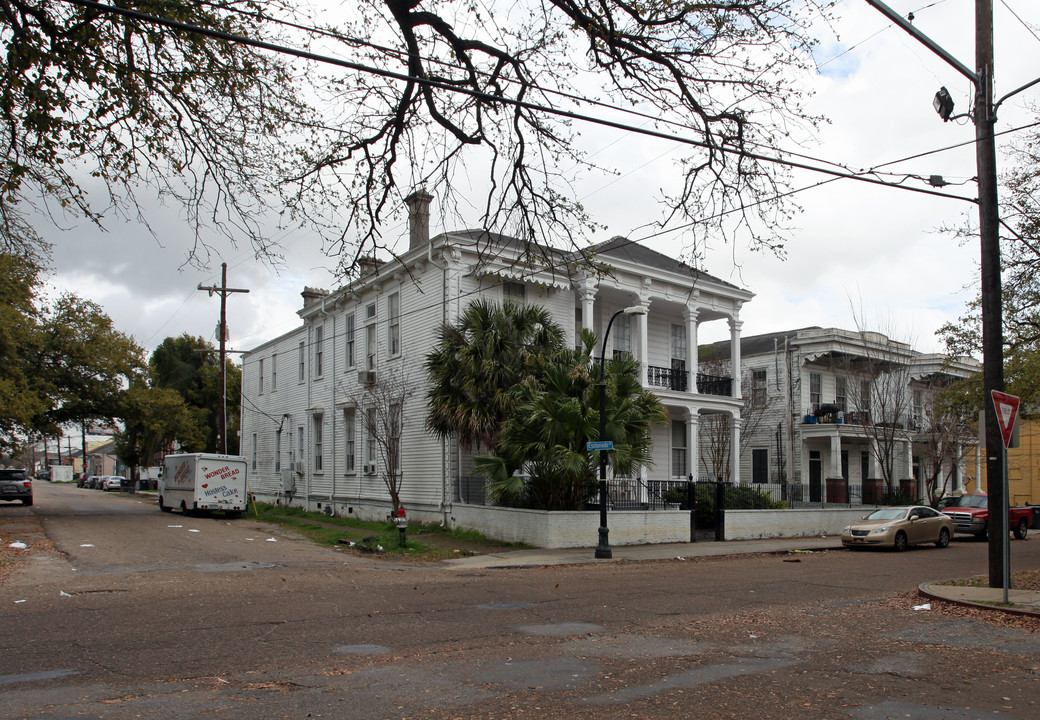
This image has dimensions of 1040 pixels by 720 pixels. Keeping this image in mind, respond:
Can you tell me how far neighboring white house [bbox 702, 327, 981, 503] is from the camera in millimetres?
35250

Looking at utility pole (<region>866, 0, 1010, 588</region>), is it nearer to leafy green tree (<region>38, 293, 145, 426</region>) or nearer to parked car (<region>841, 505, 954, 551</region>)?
parked car (<region>841, 505, 954, 551</region>)

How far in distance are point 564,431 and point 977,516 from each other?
17194mm

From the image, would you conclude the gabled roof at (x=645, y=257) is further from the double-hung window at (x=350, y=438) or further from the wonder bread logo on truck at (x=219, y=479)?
the wonder bread logo on truck at (x=219, y=479)

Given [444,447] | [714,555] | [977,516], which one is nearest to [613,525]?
[714,555]

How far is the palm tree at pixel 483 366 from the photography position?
22125 millimetres

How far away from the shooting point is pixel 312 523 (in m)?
29.4

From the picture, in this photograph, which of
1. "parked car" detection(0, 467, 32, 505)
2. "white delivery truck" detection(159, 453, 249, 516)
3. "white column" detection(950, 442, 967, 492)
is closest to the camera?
"white delivery truck" detection(159, 453, 249, 516)

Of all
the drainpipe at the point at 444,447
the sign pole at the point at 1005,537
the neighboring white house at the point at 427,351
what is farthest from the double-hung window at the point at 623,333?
the sign pole at the point at 1005,537

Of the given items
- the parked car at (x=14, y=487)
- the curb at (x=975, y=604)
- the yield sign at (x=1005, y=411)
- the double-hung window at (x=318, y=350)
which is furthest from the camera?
the parked car at (x=14, y=487)

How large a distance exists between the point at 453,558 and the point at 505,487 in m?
2.39

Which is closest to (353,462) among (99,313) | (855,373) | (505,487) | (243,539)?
Result: (243,539)

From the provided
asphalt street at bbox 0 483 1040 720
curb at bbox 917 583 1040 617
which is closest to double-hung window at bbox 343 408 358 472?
asphalt street at bbox 0 483 1040 720

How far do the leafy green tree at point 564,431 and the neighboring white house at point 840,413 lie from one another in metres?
14.6

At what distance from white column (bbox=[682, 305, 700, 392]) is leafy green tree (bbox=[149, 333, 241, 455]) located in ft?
142
